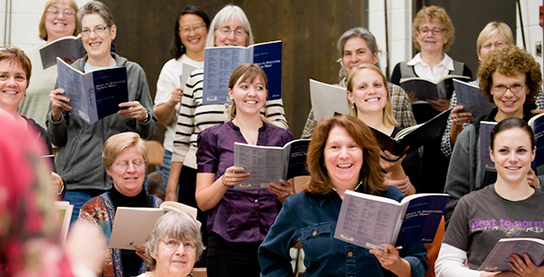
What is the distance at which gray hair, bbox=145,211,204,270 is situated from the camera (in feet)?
8.57

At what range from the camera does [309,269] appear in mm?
2213

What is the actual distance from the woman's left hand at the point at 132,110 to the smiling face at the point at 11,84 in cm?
50

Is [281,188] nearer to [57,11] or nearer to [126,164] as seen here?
[126,164]

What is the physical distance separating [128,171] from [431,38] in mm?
2166

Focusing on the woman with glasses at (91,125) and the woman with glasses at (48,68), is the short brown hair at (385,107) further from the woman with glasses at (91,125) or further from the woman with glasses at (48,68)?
the woman with glasses at (48,68)

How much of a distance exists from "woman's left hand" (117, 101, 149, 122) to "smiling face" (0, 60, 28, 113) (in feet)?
1.64

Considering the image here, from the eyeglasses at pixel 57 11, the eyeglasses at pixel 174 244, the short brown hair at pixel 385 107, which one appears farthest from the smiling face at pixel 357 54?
the eyeglasses at pixel 57 11

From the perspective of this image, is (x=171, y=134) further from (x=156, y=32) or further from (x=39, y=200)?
(x=39, y=200)

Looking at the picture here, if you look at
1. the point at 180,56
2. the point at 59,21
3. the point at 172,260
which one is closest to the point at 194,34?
the point at 180,56

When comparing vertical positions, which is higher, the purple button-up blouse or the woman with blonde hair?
the woman with blonde hair

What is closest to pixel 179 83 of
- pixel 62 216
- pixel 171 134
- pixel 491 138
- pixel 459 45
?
pixel 171 134

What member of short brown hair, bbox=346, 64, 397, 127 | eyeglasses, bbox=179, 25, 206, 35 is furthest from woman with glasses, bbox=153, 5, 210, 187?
short brown hair, bbox=346, 64, 397, 127

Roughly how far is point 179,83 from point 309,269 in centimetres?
210

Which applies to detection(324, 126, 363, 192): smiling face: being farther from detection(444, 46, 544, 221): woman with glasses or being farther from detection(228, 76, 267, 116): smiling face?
detection(444, 46, 544, 221): woman with glasses
